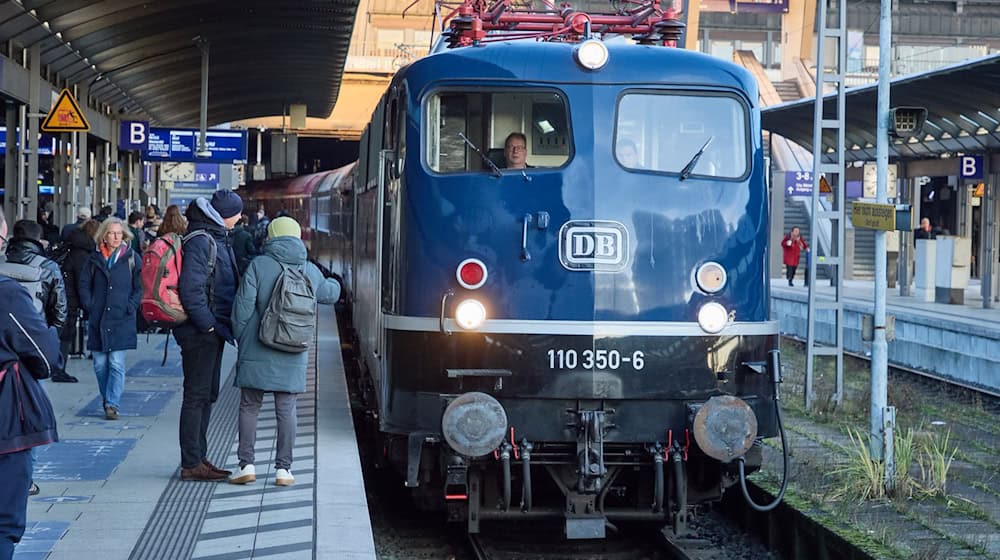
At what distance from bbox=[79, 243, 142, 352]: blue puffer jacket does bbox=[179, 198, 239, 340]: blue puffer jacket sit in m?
3.19

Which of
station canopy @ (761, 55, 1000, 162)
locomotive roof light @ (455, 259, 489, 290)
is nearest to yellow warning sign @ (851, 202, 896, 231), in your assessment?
locomotive roof light @ (455, 259, 489, 290)

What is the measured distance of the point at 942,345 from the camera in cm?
2075

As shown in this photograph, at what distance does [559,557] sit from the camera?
31.2 ft

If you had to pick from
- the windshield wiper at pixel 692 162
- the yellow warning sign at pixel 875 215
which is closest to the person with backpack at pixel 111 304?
the windshield wiper at pixel 692 162

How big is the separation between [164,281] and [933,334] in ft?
48.1

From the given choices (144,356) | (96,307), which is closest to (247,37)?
(144,356)

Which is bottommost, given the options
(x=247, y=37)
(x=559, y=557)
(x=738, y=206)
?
(x=559, y=557)

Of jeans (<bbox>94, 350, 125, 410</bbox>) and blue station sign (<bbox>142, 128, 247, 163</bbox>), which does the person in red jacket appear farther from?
jeans (<bbox>94, 350, 125, 410</bbox>)

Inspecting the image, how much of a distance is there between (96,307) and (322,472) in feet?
12.7

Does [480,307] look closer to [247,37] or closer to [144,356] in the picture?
[144,356]

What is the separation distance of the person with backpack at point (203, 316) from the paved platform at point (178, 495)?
25cm

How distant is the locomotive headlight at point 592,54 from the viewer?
896cm

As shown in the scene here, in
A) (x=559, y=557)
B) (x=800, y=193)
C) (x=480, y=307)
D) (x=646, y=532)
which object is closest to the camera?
(x=480, y=307)

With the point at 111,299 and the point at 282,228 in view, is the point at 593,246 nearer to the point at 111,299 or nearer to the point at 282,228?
the point at 282,228
